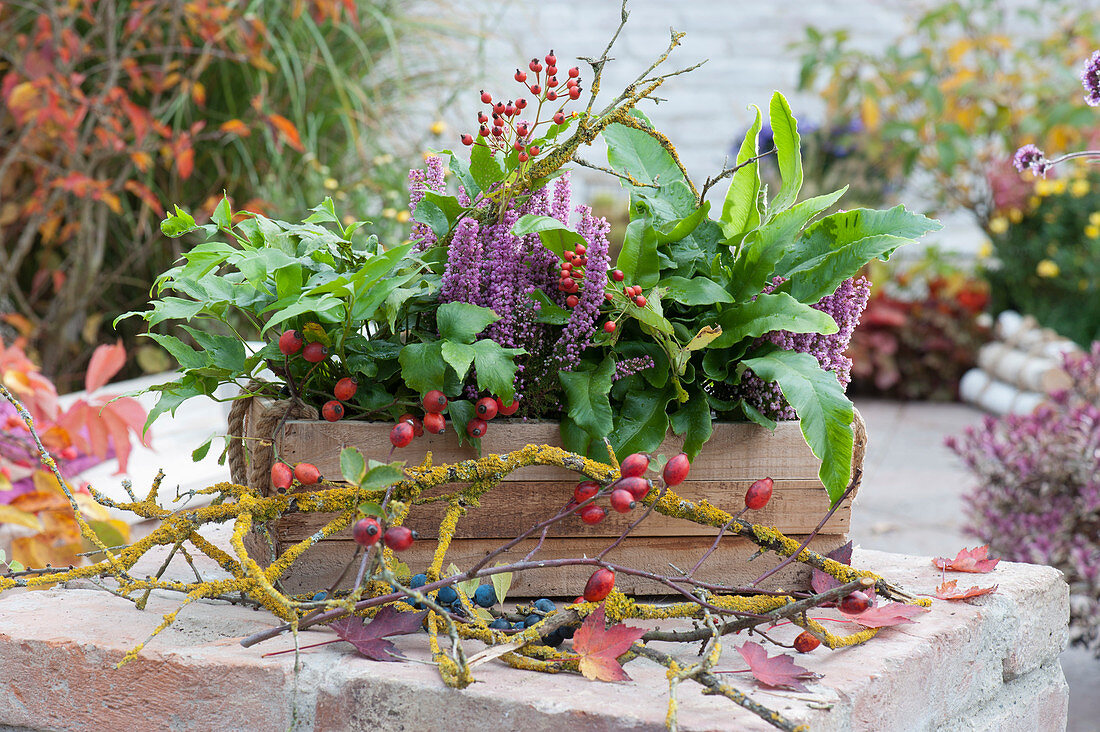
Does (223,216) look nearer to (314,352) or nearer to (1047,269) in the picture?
(314,352)

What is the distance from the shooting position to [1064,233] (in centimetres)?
476

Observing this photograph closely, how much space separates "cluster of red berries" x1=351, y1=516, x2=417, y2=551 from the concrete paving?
1.54 m

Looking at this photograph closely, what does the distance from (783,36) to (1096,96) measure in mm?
5056

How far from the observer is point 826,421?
89 centimetres

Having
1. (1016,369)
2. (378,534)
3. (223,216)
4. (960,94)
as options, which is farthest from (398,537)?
(960,94)

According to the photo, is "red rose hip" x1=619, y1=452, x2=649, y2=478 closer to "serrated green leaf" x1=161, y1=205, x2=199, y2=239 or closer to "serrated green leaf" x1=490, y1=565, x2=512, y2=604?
"serrated green leaf" x1=490, y1=565, x2=512, y2=604

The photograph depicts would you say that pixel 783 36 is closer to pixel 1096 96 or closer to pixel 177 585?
pixel 1096 96

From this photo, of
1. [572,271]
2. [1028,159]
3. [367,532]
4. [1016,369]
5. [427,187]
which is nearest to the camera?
[367,532]

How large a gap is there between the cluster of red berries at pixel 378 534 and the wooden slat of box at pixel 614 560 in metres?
0.23

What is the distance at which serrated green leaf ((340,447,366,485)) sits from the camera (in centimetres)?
75

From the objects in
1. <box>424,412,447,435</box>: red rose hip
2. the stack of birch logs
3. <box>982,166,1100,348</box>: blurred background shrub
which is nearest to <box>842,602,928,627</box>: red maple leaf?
<box>424,412,447,435</box>: red rose hip

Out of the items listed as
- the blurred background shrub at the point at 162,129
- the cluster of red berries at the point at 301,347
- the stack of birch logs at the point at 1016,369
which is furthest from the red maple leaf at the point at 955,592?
the stack of birch logs at the point at 1016,369

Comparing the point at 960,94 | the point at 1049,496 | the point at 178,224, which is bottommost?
the point at 1049,496

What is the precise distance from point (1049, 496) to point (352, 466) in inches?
61.8
